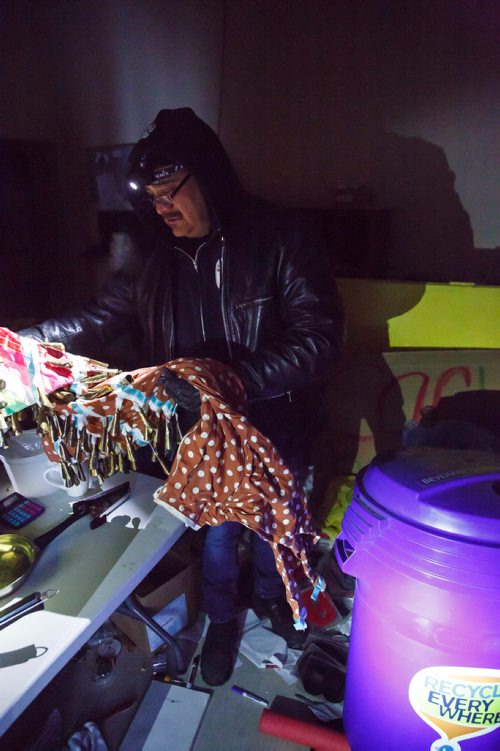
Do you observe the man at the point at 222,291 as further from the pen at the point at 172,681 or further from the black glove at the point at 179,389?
the pen at the point at 172,681

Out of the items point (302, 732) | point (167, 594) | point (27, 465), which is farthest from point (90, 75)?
point (302, 732)

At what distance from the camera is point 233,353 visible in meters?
1.30

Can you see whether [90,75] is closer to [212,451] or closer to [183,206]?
[183,206]

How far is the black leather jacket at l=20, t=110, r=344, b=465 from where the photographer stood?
113 cm

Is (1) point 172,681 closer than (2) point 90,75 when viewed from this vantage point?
Yes

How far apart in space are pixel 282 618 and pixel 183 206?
5.02 feet

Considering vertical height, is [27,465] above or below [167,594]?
above

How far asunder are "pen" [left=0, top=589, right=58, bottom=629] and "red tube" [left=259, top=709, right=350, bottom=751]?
0.92 m

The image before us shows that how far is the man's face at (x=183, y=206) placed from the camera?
1218 mm

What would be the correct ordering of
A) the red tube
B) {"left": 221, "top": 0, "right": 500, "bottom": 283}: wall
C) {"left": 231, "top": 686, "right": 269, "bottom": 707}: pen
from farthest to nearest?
1. {"left": 221, "top": 0, "right": 500, "bottom": 283}: wall
2. {"left": 231, "top": 686, "right": 269, "bottom": 707}: pen
3. the red tube

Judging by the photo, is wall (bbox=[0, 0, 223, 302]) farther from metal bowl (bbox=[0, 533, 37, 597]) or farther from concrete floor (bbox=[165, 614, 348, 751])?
concrete floor (bbox=[165, 614, 348, 751])

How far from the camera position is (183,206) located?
1.23 metres

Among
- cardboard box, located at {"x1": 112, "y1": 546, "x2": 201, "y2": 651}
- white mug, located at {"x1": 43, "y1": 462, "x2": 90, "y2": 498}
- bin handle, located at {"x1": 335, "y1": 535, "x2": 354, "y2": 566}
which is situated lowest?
cardboard box, located at {"x1": 112, "y1": 546, "x2": 201, "y2": 651}

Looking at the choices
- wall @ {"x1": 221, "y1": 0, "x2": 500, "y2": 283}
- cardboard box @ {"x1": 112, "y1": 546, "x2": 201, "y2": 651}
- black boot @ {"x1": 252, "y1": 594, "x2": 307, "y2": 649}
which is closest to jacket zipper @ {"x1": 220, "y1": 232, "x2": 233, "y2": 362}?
cardboard box @ {"x1": 112, "y1": 546, "x2": 201, "y2": 651}
